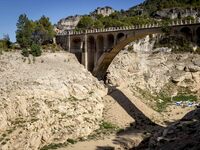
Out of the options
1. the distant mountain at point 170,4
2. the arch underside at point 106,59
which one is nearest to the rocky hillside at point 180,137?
the arch underside at point 106,59

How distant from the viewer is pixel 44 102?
51.3 metres

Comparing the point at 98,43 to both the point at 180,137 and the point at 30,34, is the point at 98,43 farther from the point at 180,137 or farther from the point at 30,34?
the point at 180,137

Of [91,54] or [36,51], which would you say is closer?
[36,51]

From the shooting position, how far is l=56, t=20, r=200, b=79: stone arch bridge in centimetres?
6606

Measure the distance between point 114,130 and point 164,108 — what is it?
14779mm

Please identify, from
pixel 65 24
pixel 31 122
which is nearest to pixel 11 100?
pixel 31 122

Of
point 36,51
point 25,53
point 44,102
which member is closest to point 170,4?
point 36,51

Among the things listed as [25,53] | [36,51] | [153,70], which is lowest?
[153,70]

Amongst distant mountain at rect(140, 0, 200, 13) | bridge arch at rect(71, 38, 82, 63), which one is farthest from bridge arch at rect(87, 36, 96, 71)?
distant mountain at rect(140, 0, 200, 13)

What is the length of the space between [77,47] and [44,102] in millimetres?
25043

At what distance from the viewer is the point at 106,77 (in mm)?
73750

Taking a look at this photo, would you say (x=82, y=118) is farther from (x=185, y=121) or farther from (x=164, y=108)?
(x=185, y=121)

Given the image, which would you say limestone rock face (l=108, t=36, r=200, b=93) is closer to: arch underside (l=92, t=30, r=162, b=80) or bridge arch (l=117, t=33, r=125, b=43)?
arch underside (l=92, t=30, r=162, b=80)

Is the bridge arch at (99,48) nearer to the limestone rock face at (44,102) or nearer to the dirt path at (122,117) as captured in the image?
the limestone rock face at (44,102)
